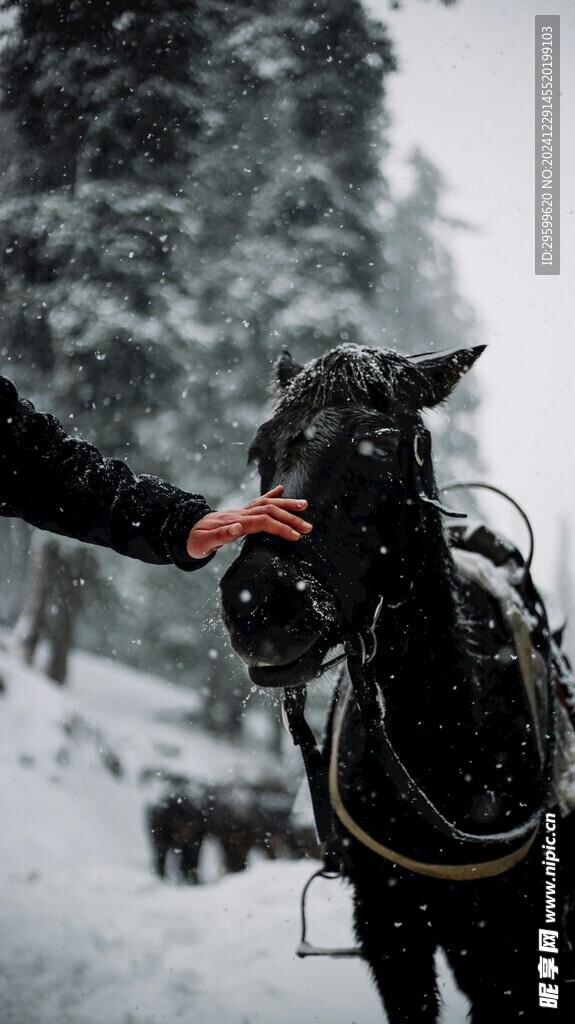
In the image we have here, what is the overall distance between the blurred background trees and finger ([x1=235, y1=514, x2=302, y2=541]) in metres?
6.27

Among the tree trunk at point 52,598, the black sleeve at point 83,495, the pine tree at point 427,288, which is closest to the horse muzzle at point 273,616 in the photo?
the black sleeve at point 83,495

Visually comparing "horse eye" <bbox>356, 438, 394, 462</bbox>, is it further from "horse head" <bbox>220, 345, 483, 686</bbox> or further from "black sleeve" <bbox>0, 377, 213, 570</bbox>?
"black sleeve" <bbox>0, 377, 213, 570</bbox>

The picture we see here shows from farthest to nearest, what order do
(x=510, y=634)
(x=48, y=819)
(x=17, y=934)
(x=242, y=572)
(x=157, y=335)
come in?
(x=157, y=335) → (x=48, y=819) → (x=17, y=934) → (x=510, y=634) → (x=242, y=572)

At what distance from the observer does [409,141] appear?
843cm

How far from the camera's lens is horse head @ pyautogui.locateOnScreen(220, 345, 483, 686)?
1.42m

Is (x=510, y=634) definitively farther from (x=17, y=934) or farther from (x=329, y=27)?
(x=329, y=27)

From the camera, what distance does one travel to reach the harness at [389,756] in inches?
70.3

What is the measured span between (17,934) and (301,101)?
370 inches

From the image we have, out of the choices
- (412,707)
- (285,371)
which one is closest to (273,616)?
(412,707)

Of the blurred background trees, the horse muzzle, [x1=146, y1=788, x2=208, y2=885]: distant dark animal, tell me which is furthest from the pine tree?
the horse muzzle

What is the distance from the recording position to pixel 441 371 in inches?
82.0

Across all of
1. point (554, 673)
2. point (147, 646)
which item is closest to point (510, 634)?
point (554, 673)

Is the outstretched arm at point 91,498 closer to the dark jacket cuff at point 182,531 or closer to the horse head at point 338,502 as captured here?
the dark jacket cuff at point 182,531

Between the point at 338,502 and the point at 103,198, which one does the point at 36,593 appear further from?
the point at 338,502
